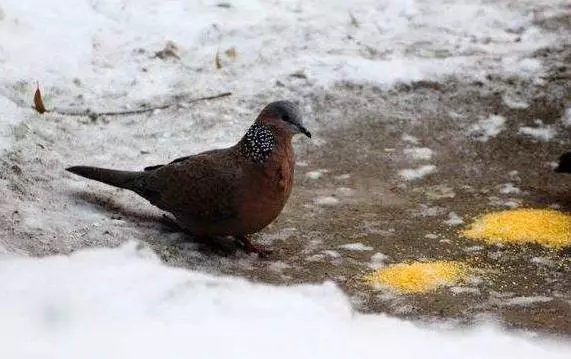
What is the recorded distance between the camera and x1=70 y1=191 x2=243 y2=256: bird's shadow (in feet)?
15.2

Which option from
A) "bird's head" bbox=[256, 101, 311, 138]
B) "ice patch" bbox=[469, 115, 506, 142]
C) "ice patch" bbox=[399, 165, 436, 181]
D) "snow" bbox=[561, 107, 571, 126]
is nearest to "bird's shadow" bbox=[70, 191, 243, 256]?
"bird's head" bbox=[256, 101, 311, 138]

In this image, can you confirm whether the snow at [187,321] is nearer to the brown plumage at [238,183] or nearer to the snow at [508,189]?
the brown plumage at [238,183]

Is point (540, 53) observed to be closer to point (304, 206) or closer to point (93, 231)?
point (304, 206)

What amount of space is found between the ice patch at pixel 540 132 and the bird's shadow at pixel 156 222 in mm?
2418

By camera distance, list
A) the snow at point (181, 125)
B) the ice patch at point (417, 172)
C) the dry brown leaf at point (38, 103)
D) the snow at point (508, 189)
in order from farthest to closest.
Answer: the dry brown leaf at point (38, 103), the ice patch at point (417, 172), the snow at point (508, 189), the snow at point (181, 125)

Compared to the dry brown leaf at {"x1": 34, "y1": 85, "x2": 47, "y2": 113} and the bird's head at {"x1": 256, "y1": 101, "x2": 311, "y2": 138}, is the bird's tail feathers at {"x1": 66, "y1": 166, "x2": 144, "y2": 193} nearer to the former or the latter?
the bird's head at {"x1": 256, "y1": 101, "x2": 311, "y2": 138}

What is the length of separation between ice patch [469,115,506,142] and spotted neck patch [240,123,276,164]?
2.17 m

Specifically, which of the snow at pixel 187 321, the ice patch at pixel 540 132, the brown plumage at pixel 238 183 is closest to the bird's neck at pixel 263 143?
the brown plumage at pixel 238 183

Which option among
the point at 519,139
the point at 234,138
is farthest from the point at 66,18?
the point at 519,139

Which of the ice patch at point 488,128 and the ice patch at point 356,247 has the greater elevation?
the ice patch at point 488,128

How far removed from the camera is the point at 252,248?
4.59 metres

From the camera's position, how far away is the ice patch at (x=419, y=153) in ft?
19.9

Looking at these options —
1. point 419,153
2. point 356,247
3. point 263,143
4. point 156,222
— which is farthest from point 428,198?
point 156,222

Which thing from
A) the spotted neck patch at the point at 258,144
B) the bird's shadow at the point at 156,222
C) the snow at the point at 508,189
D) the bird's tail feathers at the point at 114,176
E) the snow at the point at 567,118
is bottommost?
the bird's shadow at the point at 156,222
